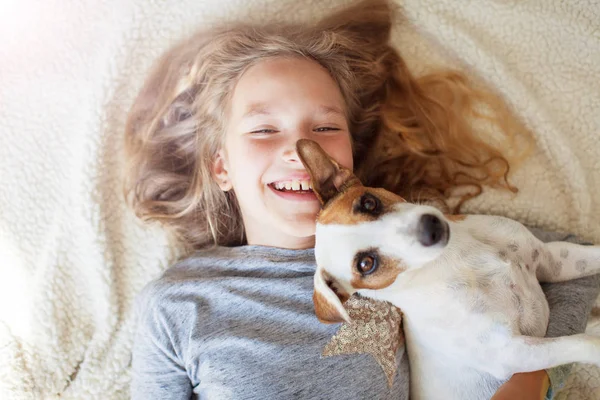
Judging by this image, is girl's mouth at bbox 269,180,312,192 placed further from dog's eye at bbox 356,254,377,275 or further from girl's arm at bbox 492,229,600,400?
girl's arm at bbox 492,229,600,400

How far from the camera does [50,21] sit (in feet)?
7.56

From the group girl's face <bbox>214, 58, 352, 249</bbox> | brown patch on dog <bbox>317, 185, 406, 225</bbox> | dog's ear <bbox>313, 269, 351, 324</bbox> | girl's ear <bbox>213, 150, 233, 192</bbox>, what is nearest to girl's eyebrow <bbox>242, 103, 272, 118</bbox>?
girl's face <bbox>214, 58, 352, 249</bbox>

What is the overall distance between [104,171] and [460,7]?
1.66 metres

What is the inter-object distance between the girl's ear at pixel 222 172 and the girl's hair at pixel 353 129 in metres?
0.04

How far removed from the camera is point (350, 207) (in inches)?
62.6

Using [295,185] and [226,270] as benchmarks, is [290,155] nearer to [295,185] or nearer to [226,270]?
[295,185]

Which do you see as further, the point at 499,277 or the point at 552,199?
the point at 552,199

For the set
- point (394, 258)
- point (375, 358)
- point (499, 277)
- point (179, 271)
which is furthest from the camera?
point (179, 271)

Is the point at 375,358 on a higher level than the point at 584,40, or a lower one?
lower

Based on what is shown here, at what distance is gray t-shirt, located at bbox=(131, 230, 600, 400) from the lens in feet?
6.21

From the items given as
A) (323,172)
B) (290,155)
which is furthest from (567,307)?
(290,155)

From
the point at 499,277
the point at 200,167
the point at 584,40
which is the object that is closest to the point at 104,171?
the point at 200,167

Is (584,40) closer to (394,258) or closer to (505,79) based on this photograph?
(505,79)

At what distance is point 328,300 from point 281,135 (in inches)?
26.5
